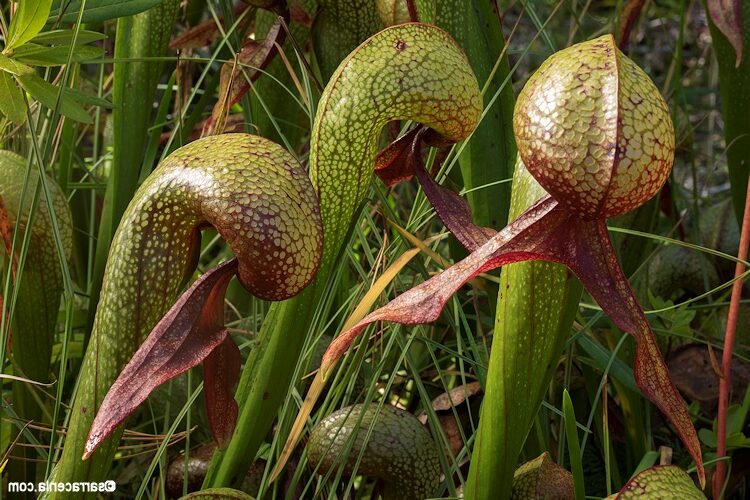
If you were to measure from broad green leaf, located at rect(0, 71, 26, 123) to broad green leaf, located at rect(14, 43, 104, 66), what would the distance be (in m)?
0.02

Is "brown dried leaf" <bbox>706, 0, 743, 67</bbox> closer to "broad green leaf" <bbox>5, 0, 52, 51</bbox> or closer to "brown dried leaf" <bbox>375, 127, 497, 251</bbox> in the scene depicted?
"brown dried leaf" <bbox>375, 127, 497, 251</bbox>

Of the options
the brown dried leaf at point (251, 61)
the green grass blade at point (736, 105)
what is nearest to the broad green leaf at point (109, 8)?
the brown dried leaf at point (251, 61)

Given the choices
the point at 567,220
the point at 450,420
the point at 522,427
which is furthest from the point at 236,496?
the point at 450,420

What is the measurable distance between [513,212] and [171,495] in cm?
55

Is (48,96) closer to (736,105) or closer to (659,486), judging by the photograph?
(659,486)

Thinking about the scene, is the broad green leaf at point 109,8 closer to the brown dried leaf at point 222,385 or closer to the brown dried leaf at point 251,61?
the brown dried leaf at point 251,61

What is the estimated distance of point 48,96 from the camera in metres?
0.86

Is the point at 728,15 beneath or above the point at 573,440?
above

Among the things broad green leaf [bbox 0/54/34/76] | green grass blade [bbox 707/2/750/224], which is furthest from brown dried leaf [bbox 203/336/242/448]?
green grass blade [bbox 707/2/750/224]

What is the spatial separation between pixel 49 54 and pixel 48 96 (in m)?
0.04

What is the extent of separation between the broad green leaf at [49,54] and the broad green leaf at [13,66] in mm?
34

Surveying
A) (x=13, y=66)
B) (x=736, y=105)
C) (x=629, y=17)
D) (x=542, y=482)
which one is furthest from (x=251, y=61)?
(x=736, y=105)

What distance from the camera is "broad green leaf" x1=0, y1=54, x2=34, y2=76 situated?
0.78 m

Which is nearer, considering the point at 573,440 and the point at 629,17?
the point at 573,440
